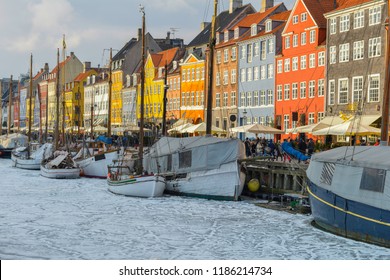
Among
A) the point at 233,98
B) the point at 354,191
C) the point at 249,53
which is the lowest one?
the point at 354,191

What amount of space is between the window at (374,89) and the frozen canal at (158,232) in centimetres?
1974

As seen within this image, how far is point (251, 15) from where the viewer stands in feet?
254

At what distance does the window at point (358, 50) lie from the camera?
5184 centimetres

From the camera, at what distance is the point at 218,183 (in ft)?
113

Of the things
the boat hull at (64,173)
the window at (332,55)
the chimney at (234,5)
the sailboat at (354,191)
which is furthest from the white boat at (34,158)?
the sailboat at (354,191)

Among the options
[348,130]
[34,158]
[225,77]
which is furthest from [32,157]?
[348,130]

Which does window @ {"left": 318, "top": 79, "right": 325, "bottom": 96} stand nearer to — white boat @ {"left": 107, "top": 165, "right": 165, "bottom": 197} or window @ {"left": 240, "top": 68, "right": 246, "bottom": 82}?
window @ {"left": 240, "top": 68, "right": 246, "bottom": 82}

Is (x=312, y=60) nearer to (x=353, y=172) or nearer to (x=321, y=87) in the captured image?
(x=321, y=87)

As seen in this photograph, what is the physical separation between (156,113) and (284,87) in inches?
1255

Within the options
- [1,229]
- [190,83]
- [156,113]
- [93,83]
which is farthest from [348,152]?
[93,83]

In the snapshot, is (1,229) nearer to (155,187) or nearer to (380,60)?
(155,187)

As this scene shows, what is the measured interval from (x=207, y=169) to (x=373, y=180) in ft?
46.1

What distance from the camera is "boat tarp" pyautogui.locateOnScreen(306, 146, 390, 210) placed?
2070 centimetres

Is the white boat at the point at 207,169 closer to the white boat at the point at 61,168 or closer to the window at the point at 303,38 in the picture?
the white boat at the point at 61,168
